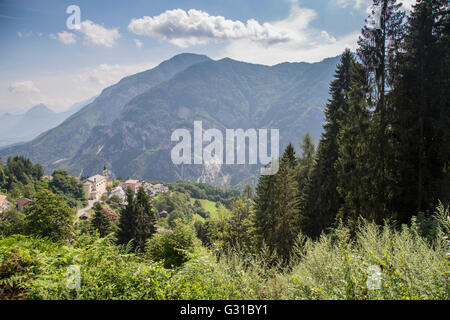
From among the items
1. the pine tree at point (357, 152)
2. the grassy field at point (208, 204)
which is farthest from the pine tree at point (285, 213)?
the grassy field at point (208, 204)

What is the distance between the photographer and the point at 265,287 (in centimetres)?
358

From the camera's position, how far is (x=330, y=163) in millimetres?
16312

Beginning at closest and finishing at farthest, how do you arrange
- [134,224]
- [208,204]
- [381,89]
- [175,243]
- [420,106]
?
1. [175,243]
2. [420,106]
3. [381,89]
4. [134,224]
5. [208,204]

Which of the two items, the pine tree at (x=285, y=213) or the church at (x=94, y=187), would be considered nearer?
the pine tree at (x=285, y=213)

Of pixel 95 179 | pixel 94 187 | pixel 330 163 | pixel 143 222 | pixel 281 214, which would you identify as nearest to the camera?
pixel 330 163

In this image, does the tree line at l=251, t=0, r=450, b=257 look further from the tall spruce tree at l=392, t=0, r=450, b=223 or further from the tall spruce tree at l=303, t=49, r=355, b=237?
the tall spruce tree at l=303, t=49, r=355, b=237

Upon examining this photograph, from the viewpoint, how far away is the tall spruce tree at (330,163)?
1523cm

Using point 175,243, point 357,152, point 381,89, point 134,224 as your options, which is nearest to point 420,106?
point 381,89

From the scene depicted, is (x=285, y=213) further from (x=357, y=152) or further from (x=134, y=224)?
(x=134, y=224)

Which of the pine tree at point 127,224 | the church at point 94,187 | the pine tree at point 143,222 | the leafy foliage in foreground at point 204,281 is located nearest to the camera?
the leafy foliage in foreground at point 204,281

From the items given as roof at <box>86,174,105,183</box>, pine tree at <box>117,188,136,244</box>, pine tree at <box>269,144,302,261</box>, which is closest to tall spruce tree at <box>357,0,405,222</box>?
pine tree at <box>269,144,302,261</box>

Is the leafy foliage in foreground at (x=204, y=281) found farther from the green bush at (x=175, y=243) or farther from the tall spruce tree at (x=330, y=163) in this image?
the tall spruce tree at (x=330, y=163)

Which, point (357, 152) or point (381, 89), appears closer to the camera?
point (381, 89)
